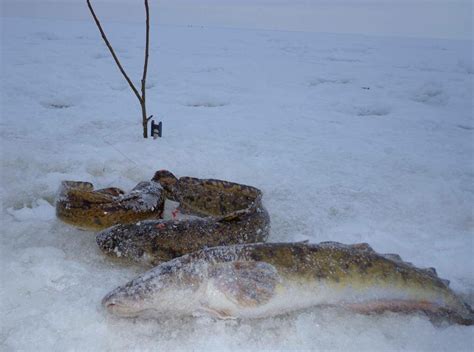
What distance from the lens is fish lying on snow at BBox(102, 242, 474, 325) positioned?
1.95 m

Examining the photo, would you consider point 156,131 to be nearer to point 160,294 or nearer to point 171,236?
point 171,236

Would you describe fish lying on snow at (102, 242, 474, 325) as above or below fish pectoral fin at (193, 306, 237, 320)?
above

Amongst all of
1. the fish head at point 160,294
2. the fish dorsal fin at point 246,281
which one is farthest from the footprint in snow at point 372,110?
the fish head at point 160,294

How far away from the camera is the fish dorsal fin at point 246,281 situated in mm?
1954

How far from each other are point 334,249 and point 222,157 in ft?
6.34

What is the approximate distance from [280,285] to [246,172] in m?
1.78

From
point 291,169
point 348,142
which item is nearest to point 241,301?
point 291,169

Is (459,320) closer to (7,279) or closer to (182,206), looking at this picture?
(182,206)

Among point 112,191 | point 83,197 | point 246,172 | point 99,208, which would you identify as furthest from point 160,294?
point 246,172

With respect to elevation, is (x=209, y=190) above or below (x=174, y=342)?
above

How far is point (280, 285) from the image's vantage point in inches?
79.7

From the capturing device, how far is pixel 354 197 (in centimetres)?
337

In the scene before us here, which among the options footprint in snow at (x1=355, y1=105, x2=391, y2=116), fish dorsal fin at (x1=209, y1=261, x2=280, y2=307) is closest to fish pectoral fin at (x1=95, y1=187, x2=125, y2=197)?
fish dorsal fin at (x1=209, y1=261, x2=280, y2=307)

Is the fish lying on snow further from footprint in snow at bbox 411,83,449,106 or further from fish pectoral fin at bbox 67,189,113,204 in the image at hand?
footprint in snow at bbox 411,83,449,106
